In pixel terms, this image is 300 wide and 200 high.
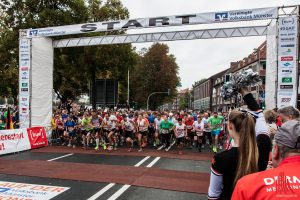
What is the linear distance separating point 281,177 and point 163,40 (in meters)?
14.4

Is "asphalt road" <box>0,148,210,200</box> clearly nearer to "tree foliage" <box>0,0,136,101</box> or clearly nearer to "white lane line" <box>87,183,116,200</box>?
"white lane line" <box>87,183,116,200</box>

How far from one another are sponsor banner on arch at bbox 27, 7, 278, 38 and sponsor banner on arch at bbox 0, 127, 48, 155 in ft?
17.2

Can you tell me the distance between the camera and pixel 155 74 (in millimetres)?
58812

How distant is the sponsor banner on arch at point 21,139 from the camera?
13305 millimetres

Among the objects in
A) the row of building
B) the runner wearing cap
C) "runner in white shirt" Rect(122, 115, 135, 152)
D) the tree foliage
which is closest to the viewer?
the runner wearing cap

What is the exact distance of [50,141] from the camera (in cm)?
1811

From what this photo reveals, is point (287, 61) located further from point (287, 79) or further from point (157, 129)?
point (157, 129)

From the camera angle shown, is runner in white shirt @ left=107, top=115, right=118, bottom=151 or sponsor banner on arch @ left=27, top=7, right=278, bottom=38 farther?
runner in white shirt @ left=107, top=115, right=118, bottom=151

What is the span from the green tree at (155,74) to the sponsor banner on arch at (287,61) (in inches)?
1817

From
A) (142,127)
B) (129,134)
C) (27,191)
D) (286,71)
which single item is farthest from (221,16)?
(27,191)

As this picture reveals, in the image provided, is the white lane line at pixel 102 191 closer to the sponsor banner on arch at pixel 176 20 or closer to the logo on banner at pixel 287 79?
the logo on banner at pixel 287 79

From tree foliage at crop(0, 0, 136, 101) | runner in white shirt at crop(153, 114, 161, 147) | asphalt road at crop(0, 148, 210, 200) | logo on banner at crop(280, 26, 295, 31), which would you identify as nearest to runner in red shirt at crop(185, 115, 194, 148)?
runner in white shirt at crop(153, 114, 161, 147)

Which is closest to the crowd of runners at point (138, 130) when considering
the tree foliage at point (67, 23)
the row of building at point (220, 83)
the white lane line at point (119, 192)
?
the white lane line at point (119, 192)

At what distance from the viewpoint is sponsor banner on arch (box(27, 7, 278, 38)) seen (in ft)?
42.3
